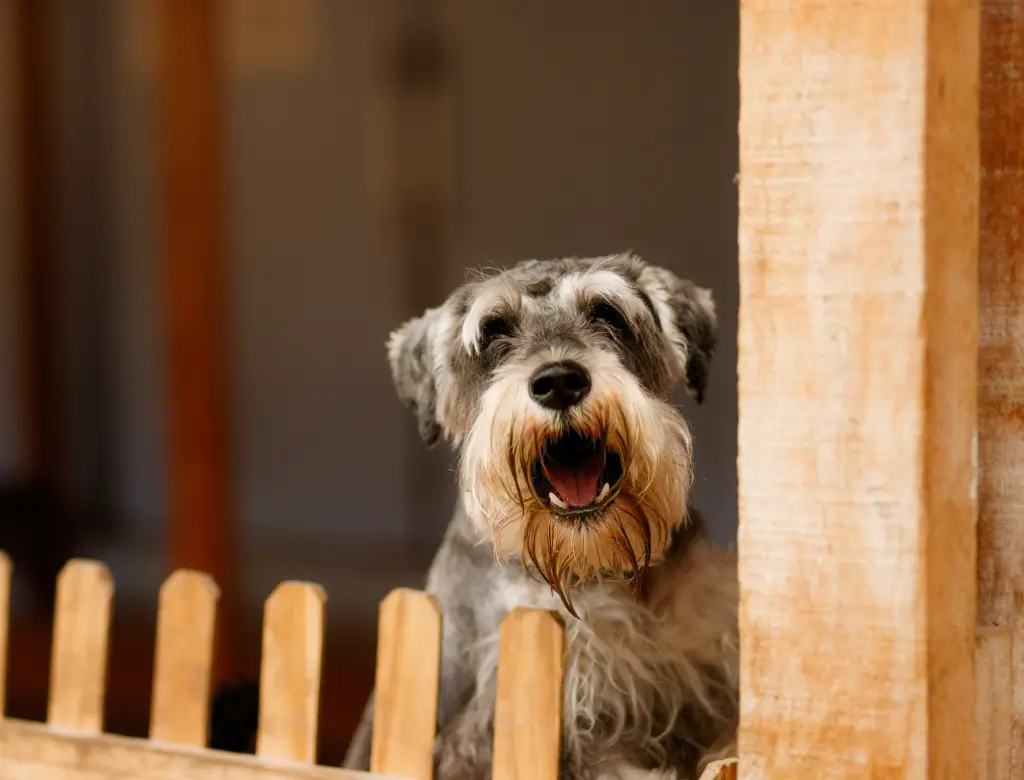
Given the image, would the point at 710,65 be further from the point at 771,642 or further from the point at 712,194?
the point at 771,642

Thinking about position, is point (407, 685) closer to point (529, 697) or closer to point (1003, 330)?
point (529, 697)

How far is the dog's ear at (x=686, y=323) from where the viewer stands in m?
1.03

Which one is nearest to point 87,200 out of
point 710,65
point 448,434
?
point 710,65

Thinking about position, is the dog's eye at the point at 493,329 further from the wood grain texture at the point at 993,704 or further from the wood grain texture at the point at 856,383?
the wood grain texture at the point at 993,704

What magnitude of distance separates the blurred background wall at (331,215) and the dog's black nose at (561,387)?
2491 mm

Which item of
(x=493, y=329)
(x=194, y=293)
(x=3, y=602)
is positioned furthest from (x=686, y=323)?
(x=194, y=293)

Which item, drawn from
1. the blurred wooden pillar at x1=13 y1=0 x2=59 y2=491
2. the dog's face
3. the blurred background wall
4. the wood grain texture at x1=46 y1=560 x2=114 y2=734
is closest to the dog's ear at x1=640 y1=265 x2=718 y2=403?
the dog's face

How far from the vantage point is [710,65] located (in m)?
3.47

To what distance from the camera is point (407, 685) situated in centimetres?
90

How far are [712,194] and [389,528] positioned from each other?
4.94 ft

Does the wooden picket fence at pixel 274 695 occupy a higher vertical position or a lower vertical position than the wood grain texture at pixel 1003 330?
lower

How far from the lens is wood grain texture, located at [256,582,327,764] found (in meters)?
0.93

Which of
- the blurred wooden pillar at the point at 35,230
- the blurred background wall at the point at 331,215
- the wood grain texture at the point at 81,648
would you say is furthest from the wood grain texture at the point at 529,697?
the blurred wooden pillar at the point at 35,230

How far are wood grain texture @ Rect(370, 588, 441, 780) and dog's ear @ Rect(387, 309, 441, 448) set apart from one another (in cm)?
22
